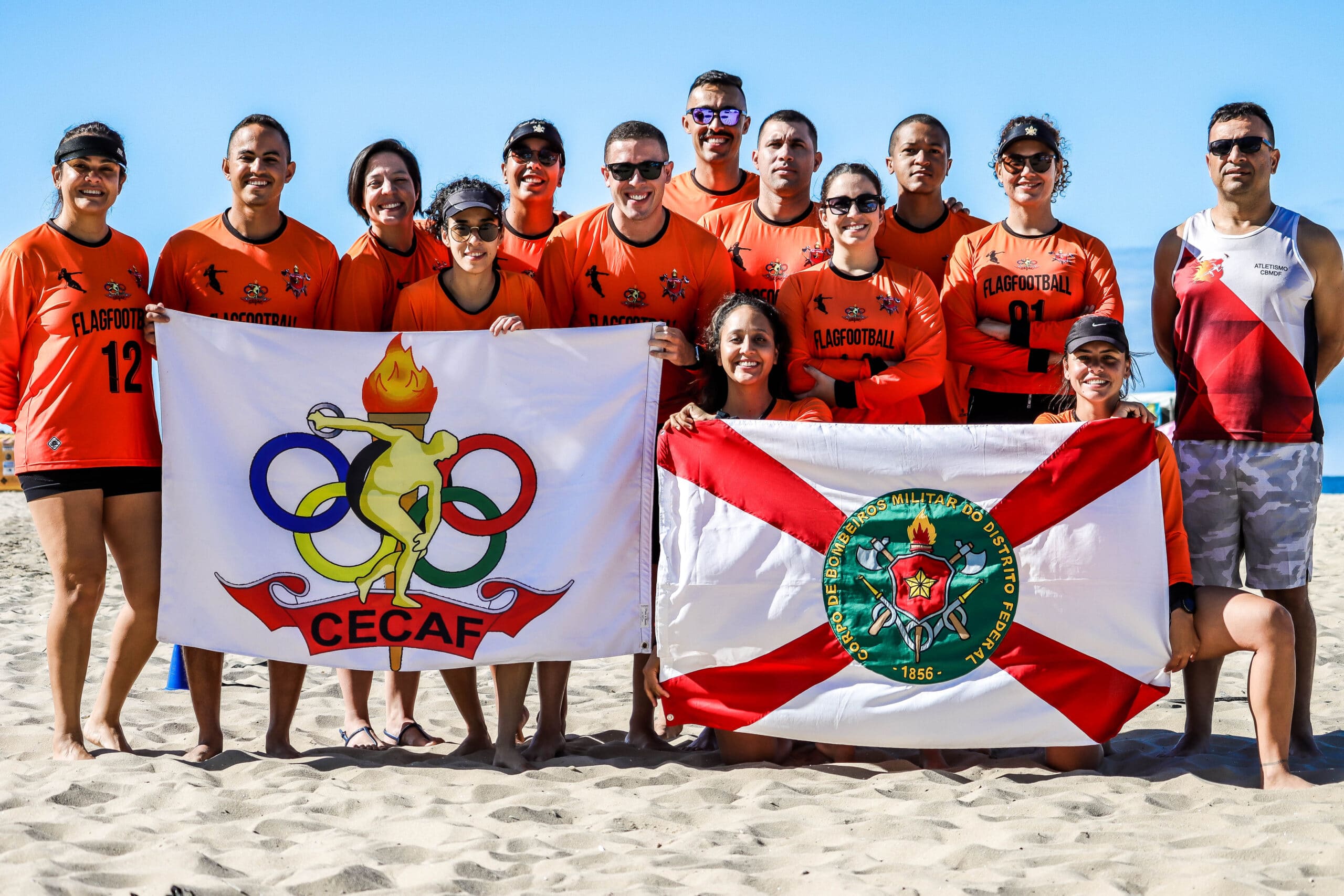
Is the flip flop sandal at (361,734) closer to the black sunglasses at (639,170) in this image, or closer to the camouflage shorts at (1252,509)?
the black sunglasses at (639,170)

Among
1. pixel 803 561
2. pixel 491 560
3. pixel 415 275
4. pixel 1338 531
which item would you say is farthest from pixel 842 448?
pixel 1338 531

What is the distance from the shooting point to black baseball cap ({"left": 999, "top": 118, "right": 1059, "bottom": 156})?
A: 522cm

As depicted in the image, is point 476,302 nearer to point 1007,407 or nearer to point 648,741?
point 648,741

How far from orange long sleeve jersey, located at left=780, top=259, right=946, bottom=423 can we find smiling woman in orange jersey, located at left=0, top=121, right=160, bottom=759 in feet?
8.82

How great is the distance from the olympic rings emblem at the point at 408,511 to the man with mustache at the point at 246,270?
52cm

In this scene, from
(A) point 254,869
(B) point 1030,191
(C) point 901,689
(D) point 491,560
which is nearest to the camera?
(A) point 254,869

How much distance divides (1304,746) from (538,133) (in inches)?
167

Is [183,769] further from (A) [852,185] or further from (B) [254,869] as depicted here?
(A) [852,185]

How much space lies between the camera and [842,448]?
4629 millimetres

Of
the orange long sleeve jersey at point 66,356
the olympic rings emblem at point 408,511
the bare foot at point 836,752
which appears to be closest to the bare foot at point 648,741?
the bare foot at point 836,752

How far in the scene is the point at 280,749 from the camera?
5.01 m

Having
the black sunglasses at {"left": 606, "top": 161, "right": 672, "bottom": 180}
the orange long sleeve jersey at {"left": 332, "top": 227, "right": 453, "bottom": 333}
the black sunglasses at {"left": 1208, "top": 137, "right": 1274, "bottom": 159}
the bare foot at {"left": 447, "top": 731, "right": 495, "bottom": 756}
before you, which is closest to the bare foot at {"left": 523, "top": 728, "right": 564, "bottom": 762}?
the bare foot at {"left": 447, "top": 731, "right": 495, "bottom": 756}

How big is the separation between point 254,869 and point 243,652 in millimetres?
1578

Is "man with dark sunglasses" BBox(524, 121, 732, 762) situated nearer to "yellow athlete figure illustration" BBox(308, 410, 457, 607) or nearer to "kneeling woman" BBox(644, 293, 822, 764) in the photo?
"kneeling woman" BBox(644, 293, 822, 764)
